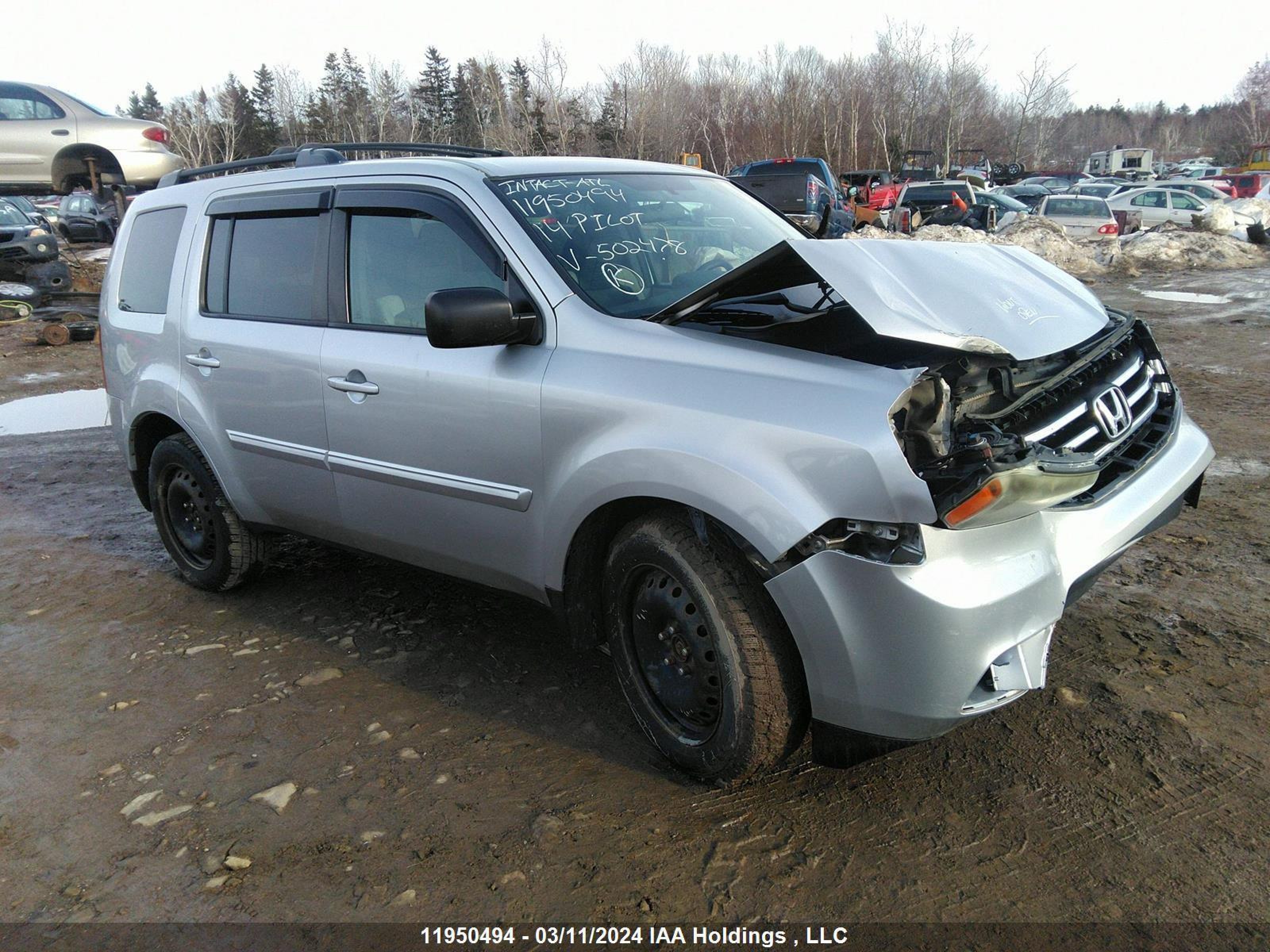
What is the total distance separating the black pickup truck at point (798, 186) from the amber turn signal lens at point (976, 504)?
9063 millimetres

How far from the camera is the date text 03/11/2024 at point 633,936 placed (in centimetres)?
228

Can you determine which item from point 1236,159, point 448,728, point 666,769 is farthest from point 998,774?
point 1236,159

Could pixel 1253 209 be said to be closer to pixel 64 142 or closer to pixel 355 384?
pixel 64 142

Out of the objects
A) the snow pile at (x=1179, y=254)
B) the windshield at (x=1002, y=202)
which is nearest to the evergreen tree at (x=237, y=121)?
the windshield at (x=1002, y=202)

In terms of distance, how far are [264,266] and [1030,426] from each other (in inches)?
120

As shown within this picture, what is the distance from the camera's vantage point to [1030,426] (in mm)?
2613

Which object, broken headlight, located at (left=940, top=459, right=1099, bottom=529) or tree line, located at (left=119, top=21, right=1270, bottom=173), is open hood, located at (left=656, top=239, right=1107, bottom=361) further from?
tree line, located at (left=119, top=21, right=1270, bottom=173)

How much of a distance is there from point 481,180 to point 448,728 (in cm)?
188

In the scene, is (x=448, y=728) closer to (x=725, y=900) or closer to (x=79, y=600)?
(x=725, y=900)

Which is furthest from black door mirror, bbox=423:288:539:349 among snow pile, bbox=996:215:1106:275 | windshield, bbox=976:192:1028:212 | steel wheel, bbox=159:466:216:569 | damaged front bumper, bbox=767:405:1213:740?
windshield, bbox=976:192:1028:212

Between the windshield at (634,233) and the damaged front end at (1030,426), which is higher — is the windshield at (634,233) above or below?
above

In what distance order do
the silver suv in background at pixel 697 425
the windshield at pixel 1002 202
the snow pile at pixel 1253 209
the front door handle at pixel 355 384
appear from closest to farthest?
the silver suv in background at pixel 697 425 → the front door handle at pixel 355 384 → the snow pile at pixel 1253 209 → the windshield at pixel 1002 202

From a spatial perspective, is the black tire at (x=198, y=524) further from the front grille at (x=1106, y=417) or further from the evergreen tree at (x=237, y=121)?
the evergreen tree at (x=237, y=121)

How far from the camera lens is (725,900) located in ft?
7.89
